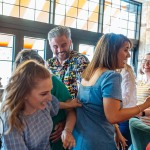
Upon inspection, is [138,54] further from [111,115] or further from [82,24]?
[111,115]

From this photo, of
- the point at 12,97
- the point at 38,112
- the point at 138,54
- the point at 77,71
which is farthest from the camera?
the point at 138,54

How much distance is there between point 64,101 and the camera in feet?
4.83

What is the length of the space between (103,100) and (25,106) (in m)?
0.42

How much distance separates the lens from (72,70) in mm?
1941

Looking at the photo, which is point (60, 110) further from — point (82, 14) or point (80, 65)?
point (82, 14)

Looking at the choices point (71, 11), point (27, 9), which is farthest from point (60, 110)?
point (71, 11)

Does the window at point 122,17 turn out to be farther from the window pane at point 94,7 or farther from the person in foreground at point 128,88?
the person in foreground at point 128,88

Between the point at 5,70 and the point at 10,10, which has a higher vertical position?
the point at 10,10

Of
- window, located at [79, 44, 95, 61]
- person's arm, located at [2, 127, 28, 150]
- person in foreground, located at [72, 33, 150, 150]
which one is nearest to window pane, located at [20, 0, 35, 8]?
window, located at [79, 44, 95, 61]

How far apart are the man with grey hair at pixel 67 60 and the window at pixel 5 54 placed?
5.96 feet

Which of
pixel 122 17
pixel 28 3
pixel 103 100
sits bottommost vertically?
pixel 103 100

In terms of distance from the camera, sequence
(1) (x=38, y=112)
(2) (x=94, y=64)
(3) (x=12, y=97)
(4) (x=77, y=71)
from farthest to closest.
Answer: (4) (x=77, y=71), (2) (x=94, y=64), (1) (x=38, y=112), (3) (x=12, y=97)

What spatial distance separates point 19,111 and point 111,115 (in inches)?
19.2

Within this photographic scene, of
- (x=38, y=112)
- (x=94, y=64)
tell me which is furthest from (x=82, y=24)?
(x=38, y=112)
